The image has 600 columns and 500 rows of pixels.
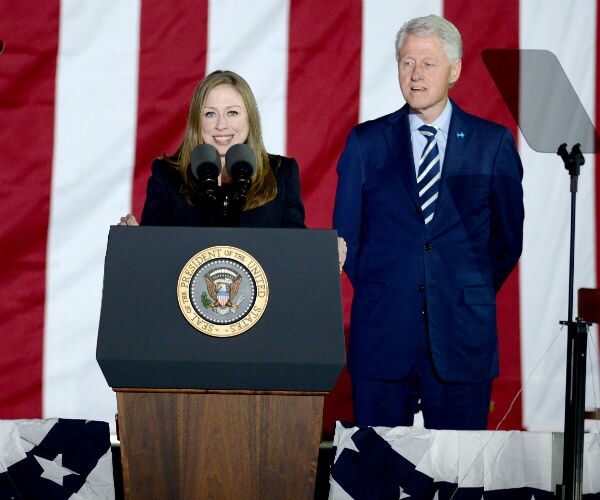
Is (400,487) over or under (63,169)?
under

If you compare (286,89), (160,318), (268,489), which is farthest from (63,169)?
(268,489)

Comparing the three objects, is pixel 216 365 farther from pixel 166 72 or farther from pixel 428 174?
pixel 166 72

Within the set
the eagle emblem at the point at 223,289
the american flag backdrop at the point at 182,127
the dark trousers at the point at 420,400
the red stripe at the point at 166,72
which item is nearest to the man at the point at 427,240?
the dark trousers at the point at 420,400

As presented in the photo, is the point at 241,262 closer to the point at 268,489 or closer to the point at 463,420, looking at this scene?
the point at 268,489

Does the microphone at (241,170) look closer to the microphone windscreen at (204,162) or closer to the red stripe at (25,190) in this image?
the microphone windscreen at (204,162)

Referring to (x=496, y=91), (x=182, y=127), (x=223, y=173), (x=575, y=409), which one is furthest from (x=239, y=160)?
(x=496, y=91)

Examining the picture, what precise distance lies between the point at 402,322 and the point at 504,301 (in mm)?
505

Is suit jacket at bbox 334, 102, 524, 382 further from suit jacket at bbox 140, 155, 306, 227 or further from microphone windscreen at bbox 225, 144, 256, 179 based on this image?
microphone windscreen at bbox 225, 144, 256, 179

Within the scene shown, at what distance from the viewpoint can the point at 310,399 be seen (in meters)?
1.71

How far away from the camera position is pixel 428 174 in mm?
2863

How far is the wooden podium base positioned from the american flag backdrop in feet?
4.31

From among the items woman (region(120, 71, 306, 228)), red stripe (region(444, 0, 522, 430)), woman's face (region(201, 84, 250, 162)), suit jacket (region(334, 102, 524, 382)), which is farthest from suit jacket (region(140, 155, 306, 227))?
red stripe (region(444, 0, 522, 430))

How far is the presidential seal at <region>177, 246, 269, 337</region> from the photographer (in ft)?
5.52

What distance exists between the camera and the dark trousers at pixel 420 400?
8.98ft
